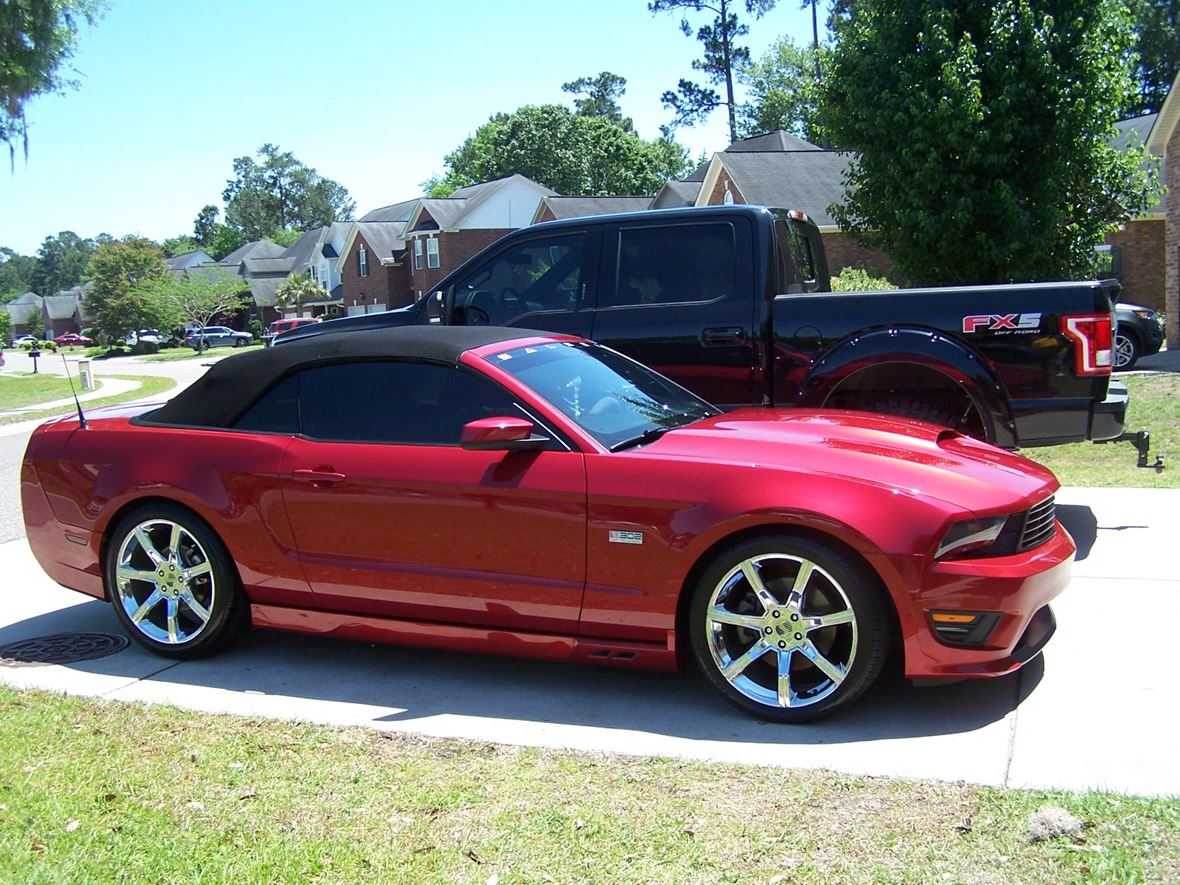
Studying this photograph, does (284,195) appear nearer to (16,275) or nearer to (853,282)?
(16,275)

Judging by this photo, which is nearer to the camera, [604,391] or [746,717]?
[746,717]

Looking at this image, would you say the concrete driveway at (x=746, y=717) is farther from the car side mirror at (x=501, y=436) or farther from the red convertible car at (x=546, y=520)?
the car side mirror at (x=501, y=436)

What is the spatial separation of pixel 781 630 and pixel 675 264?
3525mm

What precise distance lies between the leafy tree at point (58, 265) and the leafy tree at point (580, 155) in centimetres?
12259

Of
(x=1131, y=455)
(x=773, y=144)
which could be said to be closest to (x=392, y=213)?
(x=773, y=144)

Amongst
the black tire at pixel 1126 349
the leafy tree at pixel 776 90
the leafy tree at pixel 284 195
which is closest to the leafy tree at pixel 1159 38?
the leafy tree at pixel 776 90

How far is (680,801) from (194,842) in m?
1.57

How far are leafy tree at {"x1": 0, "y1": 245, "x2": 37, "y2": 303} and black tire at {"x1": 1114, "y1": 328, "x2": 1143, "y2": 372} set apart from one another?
18759 cm

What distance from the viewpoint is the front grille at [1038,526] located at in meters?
4.29

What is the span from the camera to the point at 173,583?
5.32 meters

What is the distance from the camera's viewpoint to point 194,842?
3.40 metres

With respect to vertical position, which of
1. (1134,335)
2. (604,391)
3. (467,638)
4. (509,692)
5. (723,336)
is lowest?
(509,692)

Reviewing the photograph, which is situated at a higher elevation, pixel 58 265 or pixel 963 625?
pixel 58 265

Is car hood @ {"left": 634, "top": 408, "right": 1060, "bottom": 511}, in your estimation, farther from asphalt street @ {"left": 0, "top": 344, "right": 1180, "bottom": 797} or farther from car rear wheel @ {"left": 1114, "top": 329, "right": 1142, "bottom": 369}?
car rear wheel @ {"left": 1114, "top": 329, "right": 1142, "bottom": 369}
